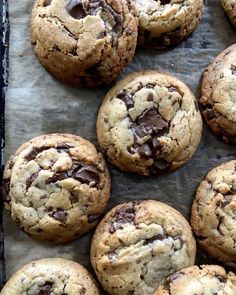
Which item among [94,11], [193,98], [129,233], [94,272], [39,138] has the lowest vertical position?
[94,272]

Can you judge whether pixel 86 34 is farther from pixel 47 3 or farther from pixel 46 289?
pixel 46 289

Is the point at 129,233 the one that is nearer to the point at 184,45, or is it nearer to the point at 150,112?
the point at 150,112

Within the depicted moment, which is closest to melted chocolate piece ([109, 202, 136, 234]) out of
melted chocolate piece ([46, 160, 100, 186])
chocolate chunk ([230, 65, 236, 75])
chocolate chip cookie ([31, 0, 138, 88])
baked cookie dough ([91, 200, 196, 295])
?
baked cookie dough ([91, 200, 196, 295])

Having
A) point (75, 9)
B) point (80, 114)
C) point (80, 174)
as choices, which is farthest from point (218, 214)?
point (75, 9)

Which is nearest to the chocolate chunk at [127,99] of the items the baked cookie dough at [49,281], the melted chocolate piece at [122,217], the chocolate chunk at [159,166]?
the chocolate chunk at [159,166]

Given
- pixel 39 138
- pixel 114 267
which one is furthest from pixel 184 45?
pixel 114 267
